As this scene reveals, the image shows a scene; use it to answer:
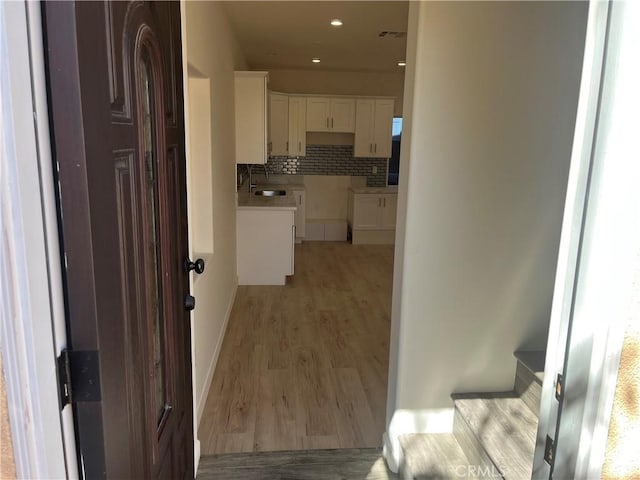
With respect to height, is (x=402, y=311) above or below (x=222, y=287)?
above

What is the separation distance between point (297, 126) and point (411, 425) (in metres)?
5.57

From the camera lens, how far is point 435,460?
214 centimetres

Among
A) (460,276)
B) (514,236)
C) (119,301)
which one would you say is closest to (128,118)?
(119,301)

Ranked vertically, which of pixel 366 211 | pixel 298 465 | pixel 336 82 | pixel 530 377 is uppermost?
pixel 336 82

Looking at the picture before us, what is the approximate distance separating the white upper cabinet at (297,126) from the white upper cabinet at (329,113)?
8cm

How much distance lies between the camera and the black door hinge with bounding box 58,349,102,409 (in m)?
0.84

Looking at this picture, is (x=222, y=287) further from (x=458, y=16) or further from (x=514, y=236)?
(x=458, y=16)

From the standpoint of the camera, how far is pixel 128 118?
3.32ft

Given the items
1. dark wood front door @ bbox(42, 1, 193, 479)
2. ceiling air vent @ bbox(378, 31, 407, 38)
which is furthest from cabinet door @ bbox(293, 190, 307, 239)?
dark wood front door @ bbox(42, 1, 193, 479)

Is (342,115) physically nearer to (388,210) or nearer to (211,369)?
(388,210)

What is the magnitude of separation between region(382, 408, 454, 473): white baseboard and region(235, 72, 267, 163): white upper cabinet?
11.2ft

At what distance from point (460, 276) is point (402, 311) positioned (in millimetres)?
330

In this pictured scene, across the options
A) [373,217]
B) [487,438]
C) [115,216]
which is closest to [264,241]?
[373,217]

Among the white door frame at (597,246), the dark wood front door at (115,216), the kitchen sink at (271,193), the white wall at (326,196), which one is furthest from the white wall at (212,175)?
the white wall at (326,196)
